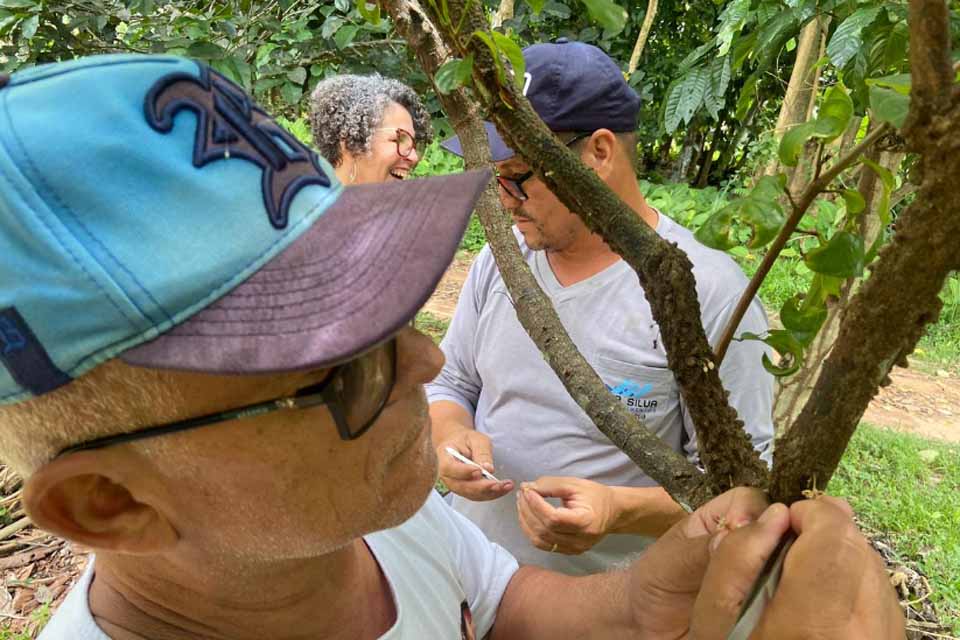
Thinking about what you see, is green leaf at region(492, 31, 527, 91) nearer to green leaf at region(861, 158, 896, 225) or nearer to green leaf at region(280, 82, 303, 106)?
green leaf at region(861, 158, 896, 225)

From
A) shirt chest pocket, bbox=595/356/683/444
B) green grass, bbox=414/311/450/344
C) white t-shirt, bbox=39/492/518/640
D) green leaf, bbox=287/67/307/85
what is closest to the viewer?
white t-shirt, bbox=39/492/518/640

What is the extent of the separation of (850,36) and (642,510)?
3.53 feet

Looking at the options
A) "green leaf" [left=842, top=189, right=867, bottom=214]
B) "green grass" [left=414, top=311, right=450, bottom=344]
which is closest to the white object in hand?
"green leaf" [left=842, top=189, right=867, bottom=214]

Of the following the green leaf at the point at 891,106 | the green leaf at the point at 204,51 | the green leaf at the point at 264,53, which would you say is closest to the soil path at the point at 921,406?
the green leaf at the point at 264,53

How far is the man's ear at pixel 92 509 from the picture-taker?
0.83 metres

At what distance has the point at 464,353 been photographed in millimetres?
2209

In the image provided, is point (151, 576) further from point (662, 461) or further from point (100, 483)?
point (662, 461)

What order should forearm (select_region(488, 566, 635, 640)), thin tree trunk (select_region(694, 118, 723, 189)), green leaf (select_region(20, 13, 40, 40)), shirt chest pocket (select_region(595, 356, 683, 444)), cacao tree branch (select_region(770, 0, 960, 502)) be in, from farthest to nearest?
thin tree trunk (select_region(694, 118, 723, 189)) → green leaf (select_region(20, 13, 40, 40)) → shirt chest pocket (select_region(595, 356, 683, 444)) → forearm (select_region(488, 566, 635, 640)) → cacao tree branch (select_region(770, 0, 960, 502))

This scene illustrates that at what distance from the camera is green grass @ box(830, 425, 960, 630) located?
122 inches

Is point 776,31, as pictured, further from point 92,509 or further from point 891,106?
point 92,509

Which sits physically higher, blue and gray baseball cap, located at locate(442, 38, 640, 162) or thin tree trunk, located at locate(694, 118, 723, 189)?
blue and gray baseball cap, located at locate(442, 38, 640, 162)

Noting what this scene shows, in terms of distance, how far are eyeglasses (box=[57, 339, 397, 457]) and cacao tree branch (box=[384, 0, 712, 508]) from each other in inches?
16.6

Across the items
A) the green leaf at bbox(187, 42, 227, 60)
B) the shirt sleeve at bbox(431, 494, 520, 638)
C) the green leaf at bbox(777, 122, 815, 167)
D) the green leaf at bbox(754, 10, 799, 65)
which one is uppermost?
the green leaf at bbox(754, 10, 799, 65)

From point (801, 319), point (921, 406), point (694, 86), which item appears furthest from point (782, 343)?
point (921, 406)
